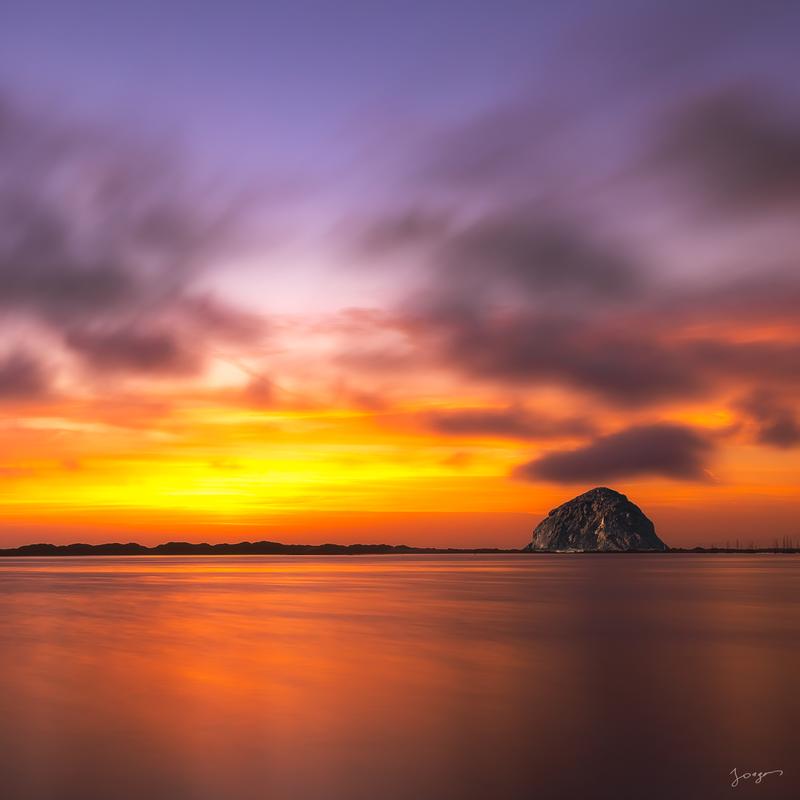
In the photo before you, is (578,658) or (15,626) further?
(15,626)

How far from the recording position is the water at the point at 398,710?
14352 millimetres

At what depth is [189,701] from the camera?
2211cm

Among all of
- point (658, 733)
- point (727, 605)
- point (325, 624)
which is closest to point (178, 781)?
point (658, 733)

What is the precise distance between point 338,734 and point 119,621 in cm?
3189

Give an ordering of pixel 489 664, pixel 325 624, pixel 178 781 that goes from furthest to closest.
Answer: pixel 325 624 → pixel 489 664 → pixel 178 781

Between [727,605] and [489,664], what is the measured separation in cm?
3453

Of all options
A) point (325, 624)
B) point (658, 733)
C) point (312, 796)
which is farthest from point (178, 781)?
point (325, 624)

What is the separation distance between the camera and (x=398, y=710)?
20.7 metres

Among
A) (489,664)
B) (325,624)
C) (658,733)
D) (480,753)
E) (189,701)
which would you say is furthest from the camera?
(325,624)

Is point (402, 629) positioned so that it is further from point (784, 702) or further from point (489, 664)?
point (784, 702)

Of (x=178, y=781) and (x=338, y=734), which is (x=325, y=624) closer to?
(x=338, y=734)

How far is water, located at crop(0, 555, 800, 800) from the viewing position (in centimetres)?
1435
